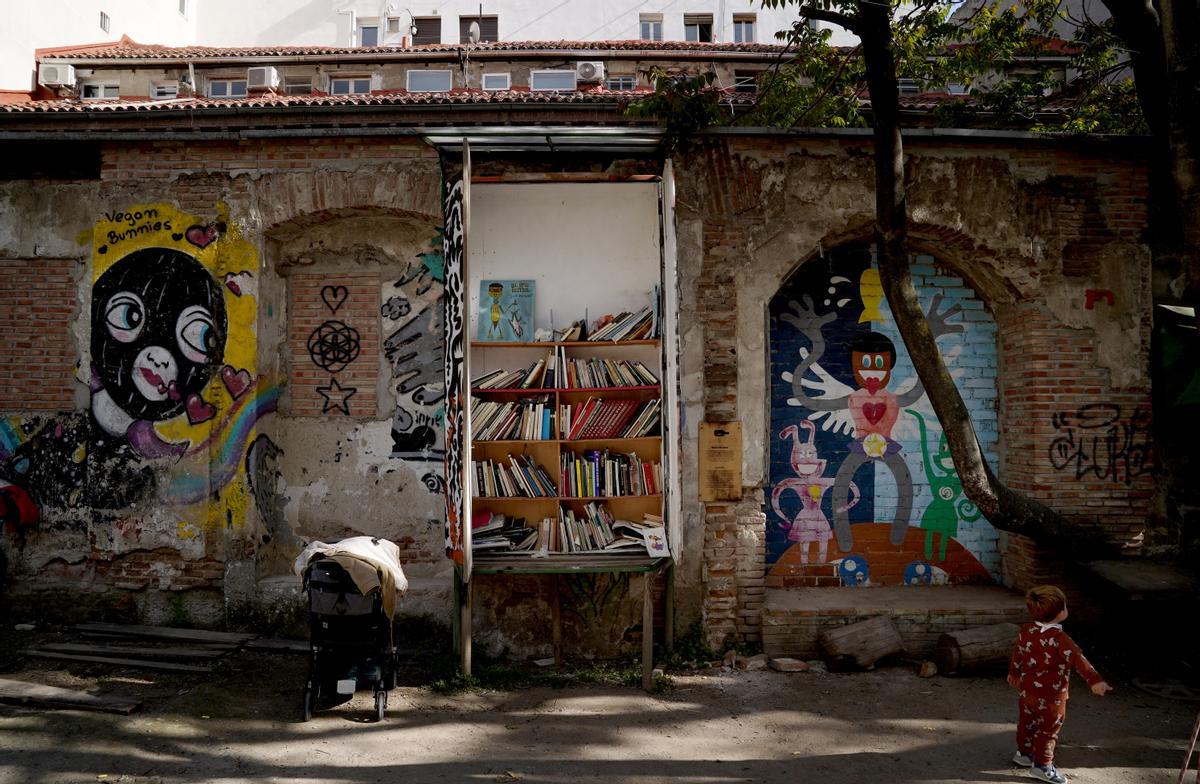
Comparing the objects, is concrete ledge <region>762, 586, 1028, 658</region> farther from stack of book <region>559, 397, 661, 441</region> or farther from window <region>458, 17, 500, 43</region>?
window <region>458, 17, 500, 43</region>

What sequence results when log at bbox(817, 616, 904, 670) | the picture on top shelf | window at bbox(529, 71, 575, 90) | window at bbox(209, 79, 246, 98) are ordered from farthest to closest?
window at bbox(209, 79, 246, 98), window at bbox(529, 71, 575, 90), the picture on top shelf, log at bbox(817, 616, 904, 670)

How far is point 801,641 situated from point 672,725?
5.62 feet

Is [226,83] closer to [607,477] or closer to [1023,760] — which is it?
[607,477]

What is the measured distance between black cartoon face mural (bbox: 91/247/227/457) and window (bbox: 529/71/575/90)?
13251 millimetres

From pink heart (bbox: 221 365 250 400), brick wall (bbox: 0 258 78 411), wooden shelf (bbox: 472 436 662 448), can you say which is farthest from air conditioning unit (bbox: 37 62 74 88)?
wooden shelf (bbox: 472 436 662 448)

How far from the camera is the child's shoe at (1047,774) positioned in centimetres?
442

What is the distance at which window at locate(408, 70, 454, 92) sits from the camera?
758 inches

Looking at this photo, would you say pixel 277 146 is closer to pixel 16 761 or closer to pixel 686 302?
pixel 686 302

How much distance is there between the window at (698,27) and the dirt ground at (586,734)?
23319mm

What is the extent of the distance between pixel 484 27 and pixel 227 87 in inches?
353

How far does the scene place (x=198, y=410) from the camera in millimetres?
6918

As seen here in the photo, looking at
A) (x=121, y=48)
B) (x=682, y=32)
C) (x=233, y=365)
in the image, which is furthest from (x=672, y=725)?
(x=682, y=32)

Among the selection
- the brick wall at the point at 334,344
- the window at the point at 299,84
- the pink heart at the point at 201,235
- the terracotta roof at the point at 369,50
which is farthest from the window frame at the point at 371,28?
the brick wall at the point at 334,344

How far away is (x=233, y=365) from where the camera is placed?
272 inches
